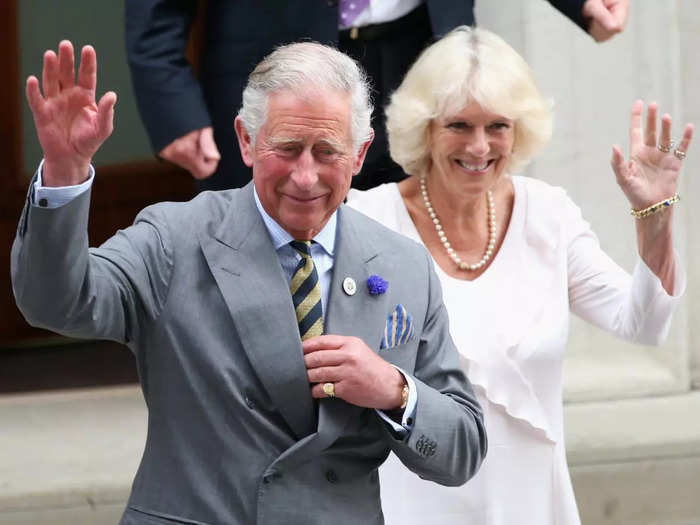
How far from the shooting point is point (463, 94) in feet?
10.2

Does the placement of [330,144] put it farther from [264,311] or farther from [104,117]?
[104,117]

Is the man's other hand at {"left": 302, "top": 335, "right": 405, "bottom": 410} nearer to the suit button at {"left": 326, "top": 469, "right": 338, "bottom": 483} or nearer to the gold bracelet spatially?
the suit button at {"left": 326, "top": 469, "right": 338, "bottom": 483}

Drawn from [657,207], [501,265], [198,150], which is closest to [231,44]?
[198,150]

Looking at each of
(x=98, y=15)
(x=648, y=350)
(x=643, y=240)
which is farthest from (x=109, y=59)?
(x=643, y=240)

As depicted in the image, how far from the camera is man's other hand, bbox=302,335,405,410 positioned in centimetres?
199

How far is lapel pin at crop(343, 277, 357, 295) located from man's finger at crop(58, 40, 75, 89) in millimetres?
544

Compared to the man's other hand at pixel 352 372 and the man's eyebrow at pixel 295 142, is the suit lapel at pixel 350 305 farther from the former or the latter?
the man's eyebrow at pixel 295 142

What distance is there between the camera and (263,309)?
6.69 ft

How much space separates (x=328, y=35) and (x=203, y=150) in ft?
1.29

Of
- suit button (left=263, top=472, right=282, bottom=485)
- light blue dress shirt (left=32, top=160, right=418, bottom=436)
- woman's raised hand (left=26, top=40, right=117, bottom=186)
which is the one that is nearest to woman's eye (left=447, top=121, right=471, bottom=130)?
light blue dress shirt (left=32, top=160, right=418, bottom=436)

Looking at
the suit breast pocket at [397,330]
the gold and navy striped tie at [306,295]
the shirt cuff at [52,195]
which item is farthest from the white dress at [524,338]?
the shirt cuff at [52,195]

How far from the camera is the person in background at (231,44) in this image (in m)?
3.22

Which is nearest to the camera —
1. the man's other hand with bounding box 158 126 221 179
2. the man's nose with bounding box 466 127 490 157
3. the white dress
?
the white dress

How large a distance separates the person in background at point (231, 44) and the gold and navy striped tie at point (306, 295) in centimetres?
112
